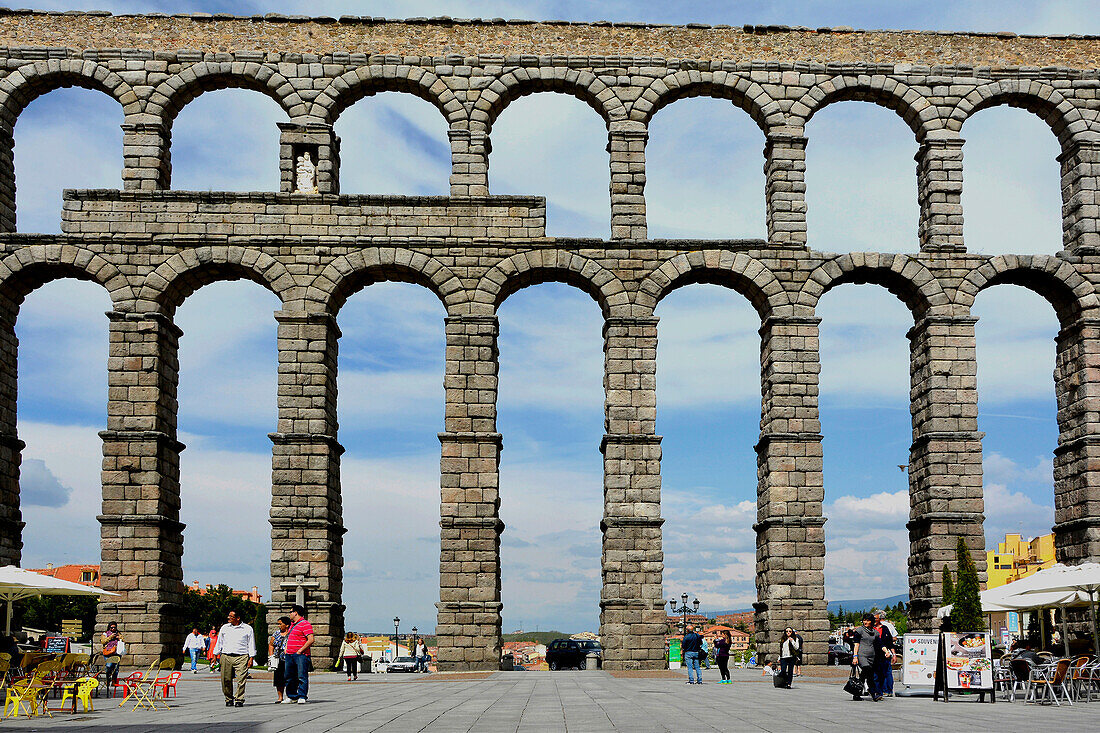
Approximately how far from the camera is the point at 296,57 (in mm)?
33688

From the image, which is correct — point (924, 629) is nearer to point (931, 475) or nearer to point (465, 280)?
point (931, 475)

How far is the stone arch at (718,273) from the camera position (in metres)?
32.4

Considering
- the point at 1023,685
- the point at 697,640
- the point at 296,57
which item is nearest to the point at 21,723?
the point at 697,640

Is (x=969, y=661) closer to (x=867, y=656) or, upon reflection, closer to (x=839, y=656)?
(x=867, y=656)

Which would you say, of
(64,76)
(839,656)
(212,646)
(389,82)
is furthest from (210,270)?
(839,656)

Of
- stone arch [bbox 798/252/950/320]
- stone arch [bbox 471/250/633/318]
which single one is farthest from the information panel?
stone arch [bbox 471/250/633/318]

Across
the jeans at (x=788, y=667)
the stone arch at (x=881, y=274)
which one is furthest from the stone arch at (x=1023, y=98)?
the jeans at (x=788, y=667)

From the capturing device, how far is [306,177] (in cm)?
3312

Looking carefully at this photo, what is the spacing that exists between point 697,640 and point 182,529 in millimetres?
14492

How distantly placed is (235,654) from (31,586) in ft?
19.4

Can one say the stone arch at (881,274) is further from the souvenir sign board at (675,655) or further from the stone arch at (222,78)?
the stone arch at (222,78)

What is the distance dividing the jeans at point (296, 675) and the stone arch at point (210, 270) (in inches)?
565

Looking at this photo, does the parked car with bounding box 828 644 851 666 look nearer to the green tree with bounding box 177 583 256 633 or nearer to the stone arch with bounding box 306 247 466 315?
the stone arch with bounding box 306 247 466 315

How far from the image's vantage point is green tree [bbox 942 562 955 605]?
30.0 meters
